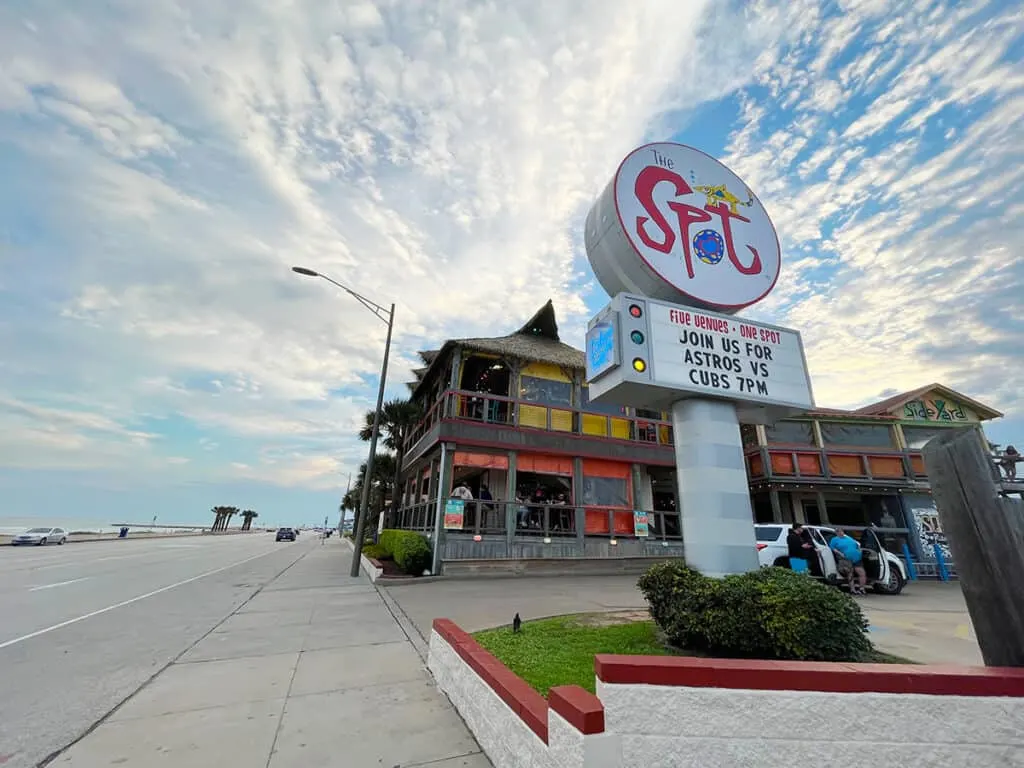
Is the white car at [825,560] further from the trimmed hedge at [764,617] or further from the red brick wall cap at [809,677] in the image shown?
the red brick wall cap at [809,677]

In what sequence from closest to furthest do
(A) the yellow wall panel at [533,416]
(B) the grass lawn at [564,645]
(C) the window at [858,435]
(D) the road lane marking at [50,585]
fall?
(B) the grass lawn at [564,645] < (D) the road lane marking at [50,585] < (A) the yellow wall panel at [533,416] < (C) the window at [858,435]

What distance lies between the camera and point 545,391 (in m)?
17.7

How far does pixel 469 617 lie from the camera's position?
8.09 m

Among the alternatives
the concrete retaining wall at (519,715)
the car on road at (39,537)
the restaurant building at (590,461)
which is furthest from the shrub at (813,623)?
the car on road at (39,537)

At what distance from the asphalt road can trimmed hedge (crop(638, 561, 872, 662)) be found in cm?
581

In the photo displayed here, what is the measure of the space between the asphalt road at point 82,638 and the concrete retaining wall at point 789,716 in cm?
434

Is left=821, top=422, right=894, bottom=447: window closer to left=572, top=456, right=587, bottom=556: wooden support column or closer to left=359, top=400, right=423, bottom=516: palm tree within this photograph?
left=572, top=456, right=587, bottom=556: wooden support column

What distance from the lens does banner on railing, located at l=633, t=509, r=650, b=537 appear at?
1636 cm

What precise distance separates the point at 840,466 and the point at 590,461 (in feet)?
33.6

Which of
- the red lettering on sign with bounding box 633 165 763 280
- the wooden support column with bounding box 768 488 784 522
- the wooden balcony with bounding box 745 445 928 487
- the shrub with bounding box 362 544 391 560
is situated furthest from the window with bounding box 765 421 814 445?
the shrub with bounding box 362 544 391 560

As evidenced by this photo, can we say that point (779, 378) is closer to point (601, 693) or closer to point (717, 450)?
point (717, 450)

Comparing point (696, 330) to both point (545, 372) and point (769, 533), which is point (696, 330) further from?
point (545, 372)

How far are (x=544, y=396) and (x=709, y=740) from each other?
603 inches

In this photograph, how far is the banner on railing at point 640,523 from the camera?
16.4 metres
